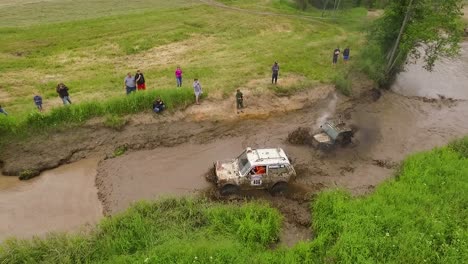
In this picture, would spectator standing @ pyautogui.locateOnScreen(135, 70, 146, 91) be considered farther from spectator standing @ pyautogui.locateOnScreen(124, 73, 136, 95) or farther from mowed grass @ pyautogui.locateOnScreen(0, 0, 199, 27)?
mowed grass @ pyautogui.locateOnScreen(0, 0, 199, 27)

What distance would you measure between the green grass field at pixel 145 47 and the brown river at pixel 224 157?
428 cm

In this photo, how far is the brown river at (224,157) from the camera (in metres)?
14.5

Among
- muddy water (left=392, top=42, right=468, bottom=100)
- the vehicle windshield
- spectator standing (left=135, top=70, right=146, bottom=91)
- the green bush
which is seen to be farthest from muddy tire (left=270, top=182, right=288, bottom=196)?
muddy water (left=392, top=42, right=468, bottom=100)

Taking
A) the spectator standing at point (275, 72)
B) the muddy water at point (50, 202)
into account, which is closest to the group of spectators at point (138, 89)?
the spectator standing at point (275, 72)

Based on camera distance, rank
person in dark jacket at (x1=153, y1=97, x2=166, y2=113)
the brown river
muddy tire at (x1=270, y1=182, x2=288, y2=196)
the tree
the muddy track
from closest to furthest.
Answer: the brown river, muddy tire at (x1=270, y1=182, x2=288, y2=196), the muddy track, person in dark jacket at (x1=153, y1=97, x2=166, y2=113), the tree

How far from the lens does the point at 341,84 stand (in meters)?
24.7

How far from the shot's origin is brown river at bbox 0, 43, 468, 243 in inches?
569

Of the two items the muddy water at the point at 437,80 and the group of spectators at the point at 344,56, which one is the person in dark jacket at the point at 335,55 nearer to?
the group of spectators at the point at 344,56

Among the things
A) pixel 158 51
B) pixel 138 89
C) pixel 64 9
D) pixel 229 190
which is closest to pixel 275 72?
pixel 138 89

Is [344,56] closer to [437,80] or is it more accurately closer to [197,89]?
[437,80]

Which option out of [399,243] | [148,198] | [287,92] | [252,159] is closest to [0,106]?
[148,198]

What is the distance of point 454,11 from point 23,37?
109 feet

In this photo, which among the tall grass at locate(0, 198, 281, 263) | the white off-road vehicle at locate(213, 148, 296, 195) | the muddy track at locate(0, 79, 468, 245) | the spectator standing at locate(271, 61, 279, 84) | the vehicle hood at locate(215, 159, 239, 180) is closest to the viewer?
the tall grass at locate(0, 198, 281, 263)

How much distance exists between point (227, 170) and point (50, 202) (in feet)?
24.6
